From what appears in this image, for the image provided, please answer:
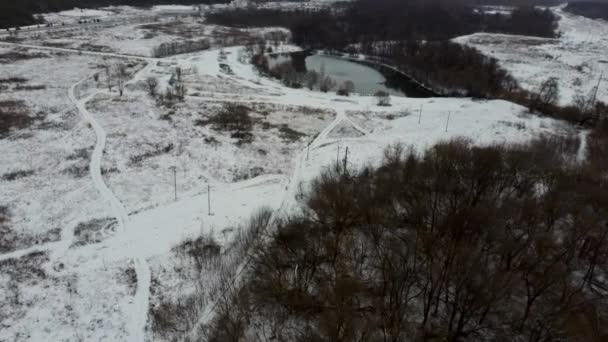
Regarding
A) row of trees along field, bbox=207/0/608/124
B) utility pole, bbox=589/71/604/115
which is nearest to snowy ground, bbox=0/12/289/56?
row of trees along field, bbox=207/0/608/124

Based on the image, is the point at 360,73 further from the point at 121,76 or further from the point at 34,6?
the point at 34,6

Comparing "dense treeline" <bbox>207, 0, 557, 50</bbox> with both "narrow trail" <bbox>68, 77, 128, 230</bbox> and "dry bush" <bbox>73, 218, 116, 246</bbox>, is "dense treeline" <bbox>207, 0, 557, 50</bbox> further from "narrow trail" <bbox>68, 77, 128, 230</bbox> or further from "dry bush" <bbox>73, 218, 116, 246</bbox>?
"dry bush" <bbox>73, 218, 116, 246</bbox>

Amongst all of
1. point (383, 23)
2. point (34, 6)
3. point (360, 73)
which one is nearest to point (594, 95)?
point (360, 73)

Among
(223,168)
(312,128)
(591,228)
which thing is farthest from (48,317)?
(312,128)

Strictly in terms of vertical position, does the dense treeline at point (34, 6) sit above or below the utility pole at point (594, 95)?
above

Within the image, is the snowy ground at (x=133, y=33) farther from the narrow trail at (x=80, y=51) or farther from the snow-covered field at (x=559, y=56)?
the snow-covered field at (x=559, y=56)

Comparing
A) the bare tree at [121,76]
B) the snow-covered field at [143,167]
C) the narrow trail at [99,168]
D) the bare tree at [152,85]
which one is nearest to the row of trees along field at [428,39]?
the snow-covered field at [143,167]
